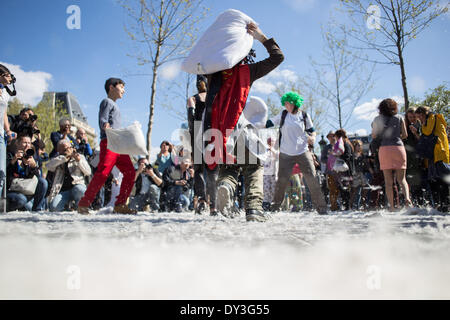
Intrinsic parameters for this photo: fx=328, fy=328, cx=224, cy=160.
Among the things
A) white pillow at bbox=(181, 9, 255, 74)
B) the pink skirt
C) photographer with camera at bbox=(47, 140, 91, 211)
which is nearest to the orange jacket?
the pink skirt

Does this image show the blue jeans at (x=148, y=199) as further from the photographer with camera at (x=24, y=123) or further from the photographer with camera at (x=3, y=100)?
the photographer with camera at (x=3, y=100)

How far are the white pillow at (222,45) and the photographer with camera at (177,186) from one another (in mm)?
4674

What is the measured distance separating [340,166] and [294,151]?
7.71 ft

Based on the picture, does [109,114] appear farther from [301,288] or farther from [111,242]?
[301,288]

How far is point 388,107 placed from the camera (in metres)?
5.26

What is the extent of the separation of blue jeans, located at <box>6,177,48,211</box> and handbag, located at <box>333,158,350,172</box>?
19.8ft

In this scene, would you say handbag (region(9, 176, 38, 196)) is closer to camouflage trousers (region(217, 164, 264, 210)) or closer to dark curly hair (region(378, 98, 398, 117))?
camouflage trousers (region(217, 164, 264, 210))

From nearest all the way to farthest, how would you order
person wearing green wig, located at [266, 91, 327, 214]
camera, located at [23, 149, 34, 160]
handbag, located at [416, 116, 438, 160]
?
1. handbag, located at [416, 116, 438, 160]
2. person wearing green wig, located at [266, 91, 327, 214]
3. camera, located at [23, 149, 34, 160]

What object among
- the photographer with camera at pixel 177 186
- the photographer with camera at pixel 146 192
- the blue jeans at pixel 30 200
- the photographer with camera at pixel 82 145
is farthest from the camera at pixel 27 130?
the photographer with camera at pixel 177 186

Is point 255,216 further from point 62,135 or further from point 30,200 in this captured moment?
point 62,135

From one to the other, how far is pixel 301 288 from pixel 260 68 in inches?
106

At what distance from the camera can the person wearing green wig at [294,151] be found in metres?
5.39

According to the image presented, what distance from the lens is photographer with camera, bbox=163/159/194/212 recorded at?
25.1 ft
